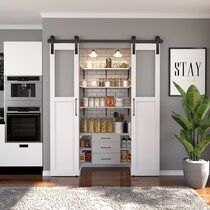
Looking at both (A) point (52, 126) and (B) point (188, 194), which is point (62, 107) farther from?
(B) point (188, 194)

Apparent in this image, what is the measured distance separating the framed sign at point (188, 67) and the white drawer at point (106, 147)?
1520 millimetres

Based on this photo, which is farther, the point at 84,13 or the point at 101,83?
the point at 101,83

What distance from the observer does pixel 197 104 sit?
15.2ft

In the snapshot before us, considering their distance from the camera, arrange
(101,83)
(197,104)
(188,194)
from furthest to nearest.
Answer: (101,83), (197,104), (188,194)

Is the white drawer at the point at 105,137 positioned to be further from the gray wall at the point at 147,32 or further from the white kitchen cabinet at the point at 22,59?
the white kitchen cabinet at the point at 22,59

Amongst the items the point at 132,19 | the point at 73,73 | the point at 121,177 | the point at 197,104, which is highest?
the point at 132,19

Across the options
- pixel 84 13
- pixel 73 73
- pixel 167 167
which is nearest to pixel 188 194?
pixel 167 167

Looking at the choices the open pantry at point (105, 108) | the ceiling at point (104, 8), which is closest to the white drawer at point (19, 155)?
the open pantry at point (105, 108)

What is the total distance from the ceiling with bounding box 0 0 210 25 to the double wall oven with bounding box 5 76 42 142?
103 centimetres

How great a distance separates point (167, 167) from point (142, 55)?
→ 5.96 feet

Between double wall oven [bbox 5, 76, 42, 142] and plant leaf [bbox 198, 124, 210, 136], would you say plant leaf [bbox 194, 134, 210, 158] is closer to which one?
plant leaf [bbox 198, 124, 210, 136]

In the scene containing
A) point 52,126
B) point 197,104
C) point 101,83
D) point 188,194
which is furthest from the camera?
point 101,83

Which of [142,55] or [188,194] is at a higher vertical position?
[142,55]

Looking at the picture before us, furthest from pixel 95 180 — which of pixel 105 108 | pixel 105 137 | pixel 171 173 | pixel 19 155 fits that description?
pixel 105 108
